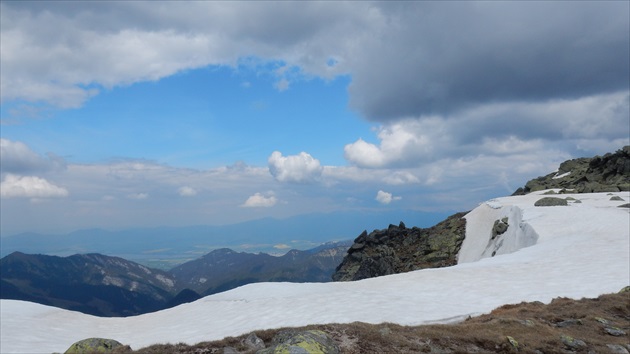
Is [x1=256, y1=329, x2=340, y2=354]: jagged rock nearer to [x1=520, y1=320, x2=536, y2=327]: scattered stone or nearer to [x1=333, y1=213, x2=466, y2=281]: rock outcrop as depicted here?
[x1=520, y1=320, x2=536, y2=327]: scattered stone

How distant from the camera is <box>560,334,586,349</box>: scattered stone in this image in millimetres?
14852

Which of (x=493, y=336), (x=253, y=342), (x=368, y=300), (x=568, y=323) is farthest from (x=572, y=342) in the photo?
(x=253, y=342)

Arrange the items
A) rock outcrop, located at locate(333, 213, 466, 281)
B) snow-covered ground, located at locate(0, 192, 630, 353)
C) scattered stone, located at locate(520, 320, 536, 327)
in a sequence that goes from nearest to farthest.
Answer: scattered stone, located at locate(520, 320, 536, 327)
snow-covered ground, located at locate(0, 192, 630, 353)
rock outcrop, located at locate(333, 213, 466, 281)

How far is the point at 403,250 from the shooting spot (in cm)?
7656

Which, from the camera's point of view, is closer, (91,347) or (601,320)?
(91,347)

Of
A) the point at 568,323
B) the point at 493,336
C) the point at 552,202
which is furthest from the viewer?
the point at 552,202

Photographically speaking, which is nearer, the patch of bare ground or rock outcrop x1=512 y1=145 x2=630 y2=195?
the patch of bare ground

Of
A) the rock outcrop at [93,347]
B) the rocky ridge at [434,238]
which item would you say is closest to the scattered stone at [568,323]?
the rock outcrop at [93,347]

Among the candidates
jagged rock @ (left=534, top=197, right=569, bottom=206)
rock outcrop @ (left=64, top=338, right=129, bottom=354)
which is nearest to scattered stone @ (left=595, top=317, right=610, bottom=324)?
rock outcrop @ (left=64, top=338, right=129, bottom=354)

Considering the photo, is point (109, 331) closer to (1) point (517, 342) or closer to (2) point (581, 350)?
(1) point (517, 342)

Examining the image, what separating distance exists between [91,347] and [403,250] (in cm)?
6837

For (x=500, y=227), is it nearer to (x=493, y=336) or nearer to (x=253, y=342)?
(x=493, y=336)

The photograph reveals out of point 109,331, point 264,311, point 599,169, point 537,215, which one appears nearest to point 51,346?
point 109,331

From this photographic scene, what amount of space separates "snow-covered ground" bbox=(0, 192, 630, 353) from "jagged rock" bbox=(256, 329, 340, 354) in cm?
874
